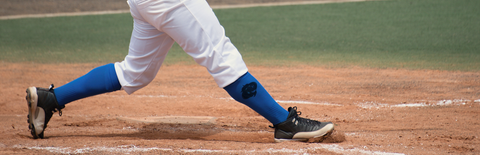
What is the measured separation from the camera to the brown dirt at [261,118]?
77.2 inches

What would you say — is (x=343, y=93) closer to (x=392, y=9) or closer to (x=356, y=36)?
(x=356, y=36)

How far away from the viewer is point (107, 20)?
854 centimetres

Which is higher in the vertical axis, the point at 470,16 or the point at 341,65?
the point at 470,16

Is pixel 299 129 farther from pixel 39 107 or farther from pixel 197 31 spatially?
pixel 39 107

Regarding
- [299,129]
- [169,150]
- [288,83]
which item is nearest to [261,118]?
[299,129]

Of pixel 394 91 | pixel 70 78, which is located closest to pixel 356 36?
pixel 394 91

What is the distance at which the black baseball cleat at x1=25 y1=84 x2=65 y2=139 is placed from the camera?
2135 millimetres

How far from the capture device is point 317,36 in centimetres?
685

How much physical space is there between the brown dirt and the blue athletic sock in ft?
0.50

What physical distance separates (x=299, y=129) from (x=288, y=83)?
1.78 metres

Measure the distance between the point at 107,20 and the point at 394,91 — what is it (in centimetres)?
659

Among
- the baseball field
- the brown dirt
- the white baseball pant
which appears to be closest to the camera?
the white baseball pant

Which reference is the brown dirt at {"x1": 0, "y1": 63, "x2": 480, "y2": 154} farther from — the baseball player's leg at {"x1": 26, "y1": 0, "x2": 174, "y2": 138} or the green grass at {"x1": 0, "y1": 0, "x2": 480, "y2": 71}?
the green grass at {"x1": 0, "y1": 0, "x2": 480, "y2": 71}

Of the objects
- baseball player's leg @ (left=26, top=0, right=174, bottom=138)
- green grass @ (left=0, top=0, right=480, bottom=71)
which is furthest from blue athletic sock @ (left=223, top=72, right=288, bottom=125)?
green grass @ (left=0, top=0, right=480, bottom=71)
